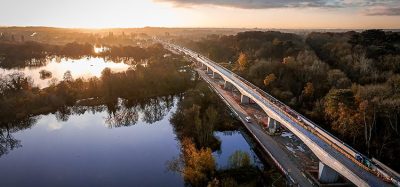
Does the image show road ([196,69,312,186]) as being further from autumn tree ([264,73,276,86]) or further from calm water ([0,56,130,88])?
calm water ([0,56,130,88])

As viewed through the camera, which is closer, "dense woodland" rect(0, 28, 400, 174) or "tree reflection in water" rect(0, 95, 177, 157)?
"dense woodland" rect(0, 28, 400, 174)

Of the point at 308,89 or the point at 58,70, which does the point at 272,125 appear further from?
the point at 58,70

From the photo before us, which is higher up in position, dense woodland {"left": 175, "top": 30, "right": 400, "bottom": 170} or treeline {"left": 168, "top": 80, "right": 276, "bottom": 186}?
dense woodland {"left": 175, "top": 30, "right": 400, "bottom": 170}

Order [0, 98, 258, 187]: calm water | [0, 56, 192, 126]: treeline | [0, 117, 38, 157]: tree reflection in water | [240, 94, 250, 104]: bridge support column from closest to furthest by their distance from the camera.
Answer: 1. [0, 98, 258, 187]: calm water
2. [0, 117, 38, 157]: tree reflection in water
3. [0, 56, 192, 126]: treeline
4. [240, 94, 250, 104]: bridge support column

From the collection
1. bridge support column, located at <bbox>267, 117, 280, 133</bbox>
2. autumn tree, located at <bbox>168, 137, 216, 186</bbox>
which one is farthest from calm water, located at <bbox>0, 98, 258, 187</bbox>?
bridge support column, located at <bbox>267, 117, 280, 133</bbox>

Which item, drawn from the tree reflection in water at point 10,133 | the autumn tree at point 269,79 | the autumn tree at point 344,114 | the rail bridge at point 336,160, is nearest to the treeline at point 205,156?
the rail bridge at point 336,160

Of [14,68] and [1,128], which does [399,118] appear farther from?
[14,68]

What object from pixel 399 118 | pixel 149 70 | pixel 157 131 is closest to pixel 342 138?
pixel 399 118

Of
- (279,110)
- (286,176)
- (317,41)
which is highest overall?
(317,41)
